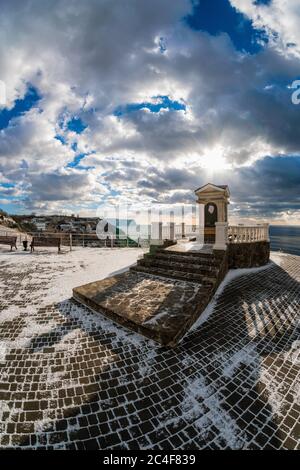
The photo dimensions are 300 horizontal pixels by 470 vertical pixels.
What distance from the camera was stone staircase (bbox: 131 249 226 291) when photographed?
20.5ft

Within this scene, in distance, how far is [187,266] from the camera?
6.92 meters

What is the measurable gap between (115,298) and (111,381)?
7.96 feet

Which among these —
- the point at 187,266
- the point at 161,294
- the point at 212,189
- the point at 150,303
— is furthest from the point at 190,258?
the point at 212,189

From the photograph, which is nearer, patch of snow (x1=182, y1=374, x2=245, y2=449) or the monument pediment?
patch of snow (x1=182, y1=374, x2=245, y2=449)

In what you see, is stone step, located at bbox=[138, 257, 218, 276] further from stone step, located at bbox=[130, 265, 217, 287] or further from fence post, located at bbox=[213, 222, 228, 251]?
fence post, located at bbox=[213, 222, 228, 251]

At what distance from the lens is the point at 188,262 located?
725 cm

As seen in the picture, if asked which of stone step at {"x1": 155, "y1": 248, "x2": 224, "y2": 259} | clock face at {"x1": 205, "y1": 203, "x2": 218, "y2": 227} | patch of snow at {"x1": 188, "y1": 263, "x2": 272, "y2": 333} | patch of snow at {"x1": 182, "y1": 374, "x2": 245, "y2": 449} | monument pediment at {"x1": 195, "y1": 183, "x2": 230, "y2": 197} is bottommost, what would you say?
patch of snow at {"x1": 182, "y1": 374, "x2": 245, "y2": 449}

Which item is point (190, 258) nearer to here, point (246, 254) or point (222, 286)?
point (222, 286)

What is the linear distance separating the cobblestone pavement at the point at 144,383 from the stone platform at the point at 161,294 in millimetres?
226

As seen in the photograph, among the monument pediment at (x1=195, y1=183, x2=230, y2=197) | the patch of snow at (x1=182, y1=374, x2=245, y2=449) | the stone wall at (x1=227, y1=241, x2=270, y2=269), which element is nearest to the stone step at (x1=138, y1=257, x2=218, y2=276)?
the stone wall at (x1=227, y1=241, x2=270, y2=269)

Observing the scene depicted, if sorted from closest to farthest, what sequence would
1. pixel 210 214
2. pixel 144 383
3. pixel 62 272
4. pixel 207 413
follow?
pixel 207 413 → pixel 144 383 → pixel 62 272 → pixel 210 214

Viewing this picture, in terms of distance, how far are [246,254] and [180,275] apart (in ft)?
14.5
